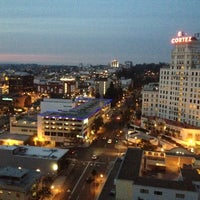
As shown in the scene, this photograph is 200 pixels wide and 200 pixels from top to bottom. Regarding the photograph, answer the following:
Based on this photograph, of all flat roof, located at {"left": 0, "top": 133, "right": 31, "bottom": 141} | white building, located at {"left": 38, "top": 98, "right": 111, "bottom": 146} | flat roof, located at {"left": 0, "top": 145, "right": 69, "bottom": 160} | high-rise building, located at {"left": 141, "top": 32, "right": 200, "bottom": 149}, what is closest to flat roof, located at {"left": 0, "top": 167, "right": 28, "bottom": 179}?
flat roof, located at {"left": 0, "top": 145, "right": 69, "bottom": 160}

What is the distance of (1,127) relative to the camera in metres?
37.8

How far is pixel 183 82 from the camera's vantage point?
32.9 meters

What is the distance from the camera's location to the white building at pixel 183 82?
31797 mm

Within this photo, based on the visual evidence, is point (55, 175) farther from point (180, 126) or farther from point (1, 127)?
point (1, 127)

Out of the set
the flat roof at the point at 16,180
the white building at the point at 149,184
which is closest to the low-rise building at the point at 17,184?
the flat roof at the point at 16,180

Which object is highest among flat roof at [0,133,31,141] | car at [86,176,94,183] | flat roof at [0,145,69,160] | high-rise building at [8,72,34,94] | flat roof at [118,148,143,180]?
high-rise building at [8,72,34,94]

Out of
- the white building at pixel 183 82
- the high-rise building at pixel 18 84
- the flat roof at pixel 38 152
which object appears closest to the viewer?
the flat roof at pixel 38 152

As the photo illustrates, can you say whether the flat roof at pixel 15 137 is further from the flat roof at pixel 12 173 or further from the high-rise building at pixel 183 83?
the high-rise building at pixel 183 83

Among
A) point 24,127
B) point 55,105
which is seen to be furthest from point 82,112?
point 55,105

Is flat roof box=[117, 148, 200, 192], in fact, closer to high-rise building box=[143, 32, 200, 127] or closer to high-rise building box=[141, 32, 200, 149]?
high-rise building box=[141, 32, 200, 149]

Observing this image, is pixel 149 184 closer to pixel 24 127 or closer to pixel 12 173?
pixel 12 173

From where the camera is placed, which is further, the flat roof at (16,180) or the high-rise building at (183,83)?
the high-rise building at (183,83)

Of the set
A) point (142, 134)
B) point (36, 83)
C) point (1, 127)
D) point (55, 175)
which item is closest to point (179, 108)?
point (142, 134)

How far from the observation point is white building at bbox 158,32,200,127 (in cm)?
3180
